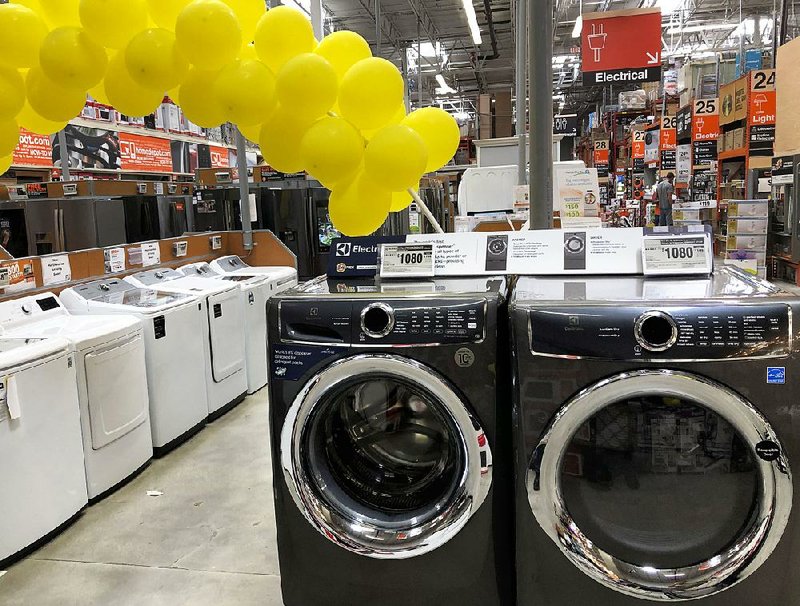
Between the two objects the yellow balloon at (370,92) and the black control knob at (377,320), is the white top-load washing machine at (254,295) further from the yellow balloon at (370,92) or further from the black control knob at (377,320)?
the black control knob at (377,320)

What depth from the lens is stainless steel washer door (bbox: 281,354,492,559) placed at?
7.06 ft

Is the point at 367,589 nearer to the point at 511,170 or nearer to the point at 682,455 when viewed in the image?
the point at 682,455

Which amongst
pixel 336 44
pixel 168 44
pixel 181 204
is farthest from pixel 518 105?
pixel 168 44

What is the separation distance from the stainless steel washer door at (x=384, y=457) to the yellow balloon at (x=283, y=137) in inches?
41.3

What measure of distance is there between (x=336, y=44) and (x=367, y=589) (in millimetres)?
2173

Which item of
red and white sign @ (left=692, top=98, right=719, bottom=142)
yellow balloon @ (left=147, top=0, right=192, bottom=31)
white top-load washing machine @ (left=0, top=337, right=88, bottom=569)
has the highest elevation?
red and white sign @ (left=692, top=98, right=719, bottom=142)

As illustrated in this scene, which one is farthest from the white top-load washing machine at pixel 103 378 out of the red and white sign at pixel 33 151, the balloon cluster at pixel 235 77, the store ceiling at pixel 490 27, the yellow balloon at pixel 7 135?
the store ceiling at pixel 490 27

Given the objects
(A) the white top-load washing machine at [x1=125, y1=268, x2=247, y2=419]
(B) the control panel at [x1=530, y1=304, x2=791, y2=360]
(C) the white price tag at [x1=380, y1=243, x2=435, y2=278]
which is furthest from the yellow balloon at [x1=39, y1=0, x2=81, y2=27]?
(B) the control panel at [x1=530, y1=304, x2=791, y2=360]

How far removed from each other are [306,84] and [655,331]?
5.06 ft

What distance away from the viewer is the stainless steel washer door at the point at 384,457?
2.15 meters

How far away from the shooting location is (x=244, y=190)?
19.1 feet

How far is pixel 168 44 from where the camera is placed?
8.47ft

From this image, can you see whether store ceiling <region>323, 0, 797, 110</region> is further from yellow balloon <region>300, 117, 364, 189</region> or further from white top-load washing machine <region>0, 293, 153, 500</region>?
yellow balloon <region>300, 117, 364, 189</region>

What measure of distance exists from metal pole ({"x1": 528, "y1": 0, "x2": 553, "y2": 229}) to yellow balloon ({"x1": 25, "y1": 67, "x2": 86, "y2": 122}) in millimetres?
2097
